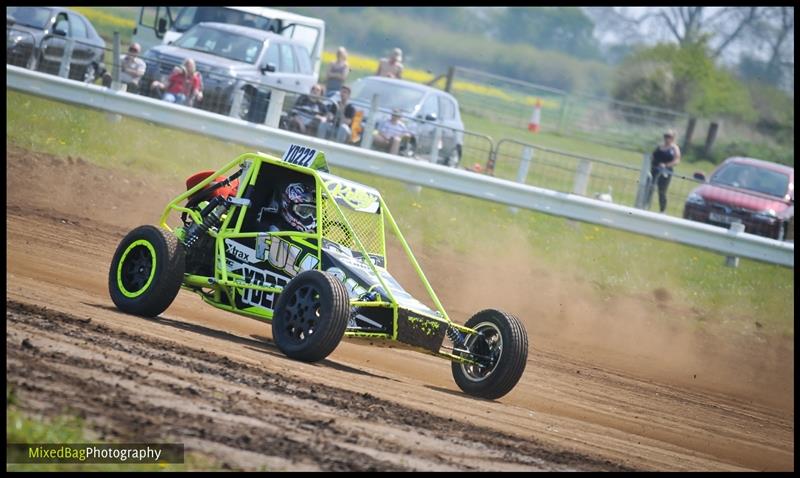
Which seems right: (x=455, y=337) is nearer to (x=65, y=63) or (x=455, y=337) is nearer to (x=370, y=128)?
(x=370, y=128)

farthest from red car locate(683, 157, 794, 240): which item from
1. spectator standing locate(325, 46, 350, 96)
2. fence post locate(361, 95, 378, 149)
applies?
spectator standing locate(325, 46, 350, 96)

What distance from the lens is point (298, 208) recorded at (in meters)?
9.55

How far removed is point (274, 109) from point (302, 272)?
9.28 metres

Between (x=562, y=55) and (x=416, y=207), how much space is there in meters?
25.9

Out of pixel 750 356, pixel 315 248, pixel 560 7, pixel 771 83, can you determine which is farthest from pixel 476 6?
pixel 315 248

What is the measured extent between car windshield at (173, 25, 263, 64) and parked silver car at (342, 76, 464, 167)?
186 cm

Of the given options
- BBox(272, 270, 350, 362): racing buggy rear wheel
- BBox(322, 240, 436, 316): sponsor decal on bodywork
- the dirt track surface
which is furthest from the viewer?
BBox(322, 240, 436, 316): sponsor decal on bodywork

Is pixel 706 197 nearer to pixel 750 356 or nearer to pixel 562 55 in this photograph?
pixel 750 356

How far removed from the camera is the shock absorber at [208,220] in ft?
32.0

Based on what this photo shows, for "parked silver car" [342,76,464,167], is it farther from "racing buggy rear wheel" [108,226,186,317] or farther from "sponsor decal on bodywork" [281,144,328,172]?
"racing buggy rear wheel" [108,226,186,317]

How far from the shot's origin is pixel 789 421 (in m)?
11.6

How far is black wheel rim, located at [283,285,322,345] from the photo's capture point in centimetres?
848

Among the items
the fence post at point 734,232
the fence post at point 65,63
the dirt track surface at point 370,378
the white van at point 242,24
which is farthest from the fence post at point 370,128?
the white van at point 242,24

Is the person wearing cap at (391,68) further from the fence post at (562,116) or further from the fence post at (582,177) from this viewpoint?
the fence post at (562,116)
